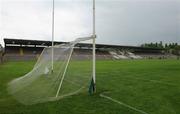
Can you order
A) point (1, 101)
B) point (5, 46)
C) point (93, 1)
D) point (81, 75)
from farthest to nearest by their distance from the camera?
point (5, 46), point (81, 75), point (93, 1), point (1, 101)

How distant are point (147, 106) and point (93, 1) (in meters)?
4.68

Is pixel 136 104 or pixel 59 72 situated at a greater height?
pixel 59 72

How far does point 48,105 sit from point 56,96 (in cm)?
94

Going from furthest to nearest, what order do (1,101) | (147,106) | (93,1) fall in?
(93,1) < (1,101) < (147,106)

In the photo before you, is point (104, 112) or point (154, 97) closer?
point (104, 112)

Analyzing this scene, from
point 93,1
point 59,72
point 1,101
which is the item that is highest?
point 93,1

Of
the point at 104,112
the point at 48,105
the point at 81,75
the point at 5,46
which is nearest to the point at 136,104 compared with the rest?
the point at 104,112

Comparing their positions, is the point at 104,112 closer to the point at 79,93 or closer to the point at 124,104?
the point at 124,104

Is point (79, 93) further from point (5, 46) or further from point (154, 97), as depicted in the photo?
point (5, 46)

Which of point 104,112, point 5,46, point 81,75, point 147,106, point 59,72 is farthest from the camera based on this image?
point 5,46

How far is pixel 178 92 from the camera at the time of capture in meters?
9.80

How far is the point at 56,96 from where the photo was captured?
880 cm

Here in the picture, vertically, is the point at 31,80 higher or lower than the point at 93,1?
lower

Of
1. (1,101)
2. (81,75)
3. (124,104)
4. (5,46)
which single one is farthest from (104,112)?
(5,46)
